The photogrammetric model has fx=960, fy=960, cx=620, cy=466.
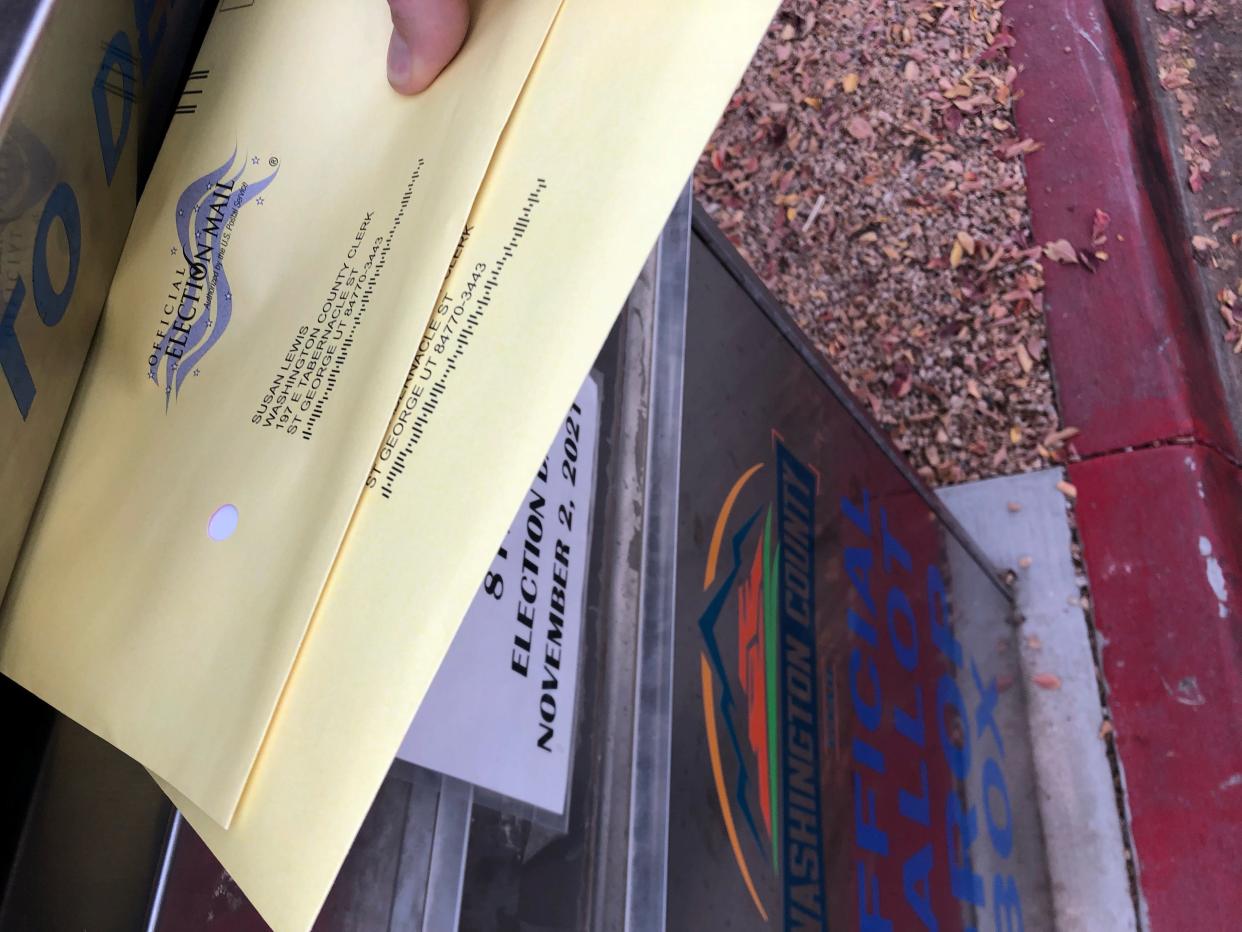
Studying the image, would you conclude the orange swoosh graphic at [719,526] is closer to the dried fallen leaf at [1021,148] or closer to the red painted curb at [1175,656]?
the red painted curb at [1175,656]

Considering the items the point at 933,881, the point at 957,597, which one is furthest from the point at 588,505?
the point at 957,597

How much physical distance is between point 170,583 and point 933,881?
122 centimetres

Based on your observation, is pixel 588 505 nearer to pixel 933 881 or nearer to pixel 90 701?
pixel 90 701

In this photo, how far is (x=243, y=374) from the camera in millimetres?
533

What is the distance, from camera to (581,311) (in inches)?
17.3

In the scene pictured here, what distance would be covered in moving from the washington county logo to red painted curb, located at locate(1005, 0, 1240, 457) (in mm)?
1923

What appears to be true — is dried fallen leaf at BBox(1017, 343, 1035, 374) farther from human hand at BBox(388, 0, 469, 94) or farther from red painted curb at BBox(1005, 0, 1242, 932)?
human hand at BBox(388, 0, 469, 94)

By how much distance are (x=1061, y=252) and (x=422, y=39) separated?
A: 6.74 feet

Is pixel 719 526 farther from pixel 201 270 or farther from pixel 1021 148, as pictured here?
pixel 1021 148

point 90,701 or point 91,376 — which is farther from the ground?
point 91,376

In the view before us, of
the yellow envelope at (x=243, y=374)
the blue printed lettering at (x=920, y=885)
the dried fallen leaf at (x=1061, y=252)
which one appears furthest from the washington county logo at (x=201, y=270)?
the dried fallen leaf at (x=1061, y=252)

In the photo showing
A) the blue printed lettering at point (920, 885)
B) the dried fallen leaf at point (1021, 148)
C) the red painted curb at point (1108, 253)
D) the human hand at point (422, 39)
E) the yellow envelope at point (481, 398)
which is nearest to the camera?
the yellow envelope at point (481, 398)

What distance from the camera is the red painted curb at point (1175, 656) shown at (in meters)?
1.75

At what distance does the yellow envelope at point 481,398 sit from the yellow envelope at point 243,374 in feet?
0.05
